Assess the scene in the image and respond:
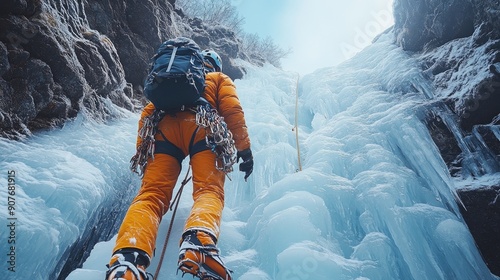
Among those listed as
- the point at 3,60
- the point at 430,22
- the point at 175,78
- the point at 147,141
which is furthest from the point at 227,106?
the point at 430,22

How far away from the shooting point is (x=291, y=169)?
13.9 ft

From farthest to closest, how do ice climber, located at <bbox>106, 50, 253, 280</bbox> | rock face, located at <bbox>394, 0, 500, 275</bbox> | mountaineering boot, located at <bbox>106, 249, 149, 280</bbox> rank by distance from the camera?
1. rock face, located at <bbox>394, 0, 500, 275</bbox>
2. ice climber, located at <bbox>106, 50, 253, 280</bbox>
3. mountaineering boot, located at <bbox>106, 249, 149, 280</bbox>

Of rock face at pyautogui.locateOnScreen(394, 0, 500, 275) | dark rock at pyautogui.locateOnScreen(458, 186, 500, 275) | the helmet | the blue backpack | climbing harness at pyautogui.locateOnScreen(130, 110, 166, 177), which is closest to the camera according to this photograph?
the blue backpack

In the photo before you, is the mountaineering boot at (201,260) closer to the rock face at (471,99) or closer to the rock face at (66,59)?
the rock face at (66,59)

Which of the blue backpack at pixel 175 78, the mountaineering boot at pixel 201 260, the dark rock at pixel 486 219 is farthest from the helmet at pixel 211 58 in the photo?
the dark rock at pixel 486 219

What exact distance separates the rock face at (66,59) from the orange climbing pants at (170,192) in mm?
1582

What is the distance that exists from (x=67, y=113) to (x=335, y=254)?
3.24m

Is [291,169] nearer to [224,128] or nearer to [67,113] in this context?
[224,128]

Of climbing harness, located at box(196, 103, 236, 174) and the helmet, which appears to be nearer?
climbing harness, located at box(196, 103, 236, 174)

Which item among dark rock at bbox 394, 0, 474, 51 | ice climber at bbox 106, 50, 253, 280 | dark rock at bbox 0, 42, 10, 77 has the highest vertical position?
dark rock at bbox 394, 0, 474, 51

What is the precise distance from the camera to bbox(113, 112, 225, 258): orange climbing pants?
1.69m

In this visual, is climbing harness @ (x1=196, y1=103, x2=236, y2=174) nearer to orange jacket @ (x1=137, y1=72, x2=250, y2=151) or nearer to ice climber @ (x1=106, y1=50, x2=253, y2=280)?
ice climber @ (x1=106, y1=50, x2=253, y2=280)

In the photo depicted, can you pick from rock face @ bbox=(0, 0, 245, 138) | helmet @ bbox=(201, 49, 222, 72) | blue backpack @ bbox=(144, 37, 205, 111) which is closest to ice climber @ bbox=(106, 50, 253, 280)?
blue backpack @ bbox=(144, 37, 205, 111)

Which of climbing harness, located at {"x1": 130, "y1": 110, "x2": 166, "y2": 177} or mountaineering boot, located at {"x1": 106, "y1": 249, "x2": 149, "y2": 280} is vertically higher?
climbing harness, located at {"x1": 130, "y1": 110, "x2": 166, "y2": 177}
